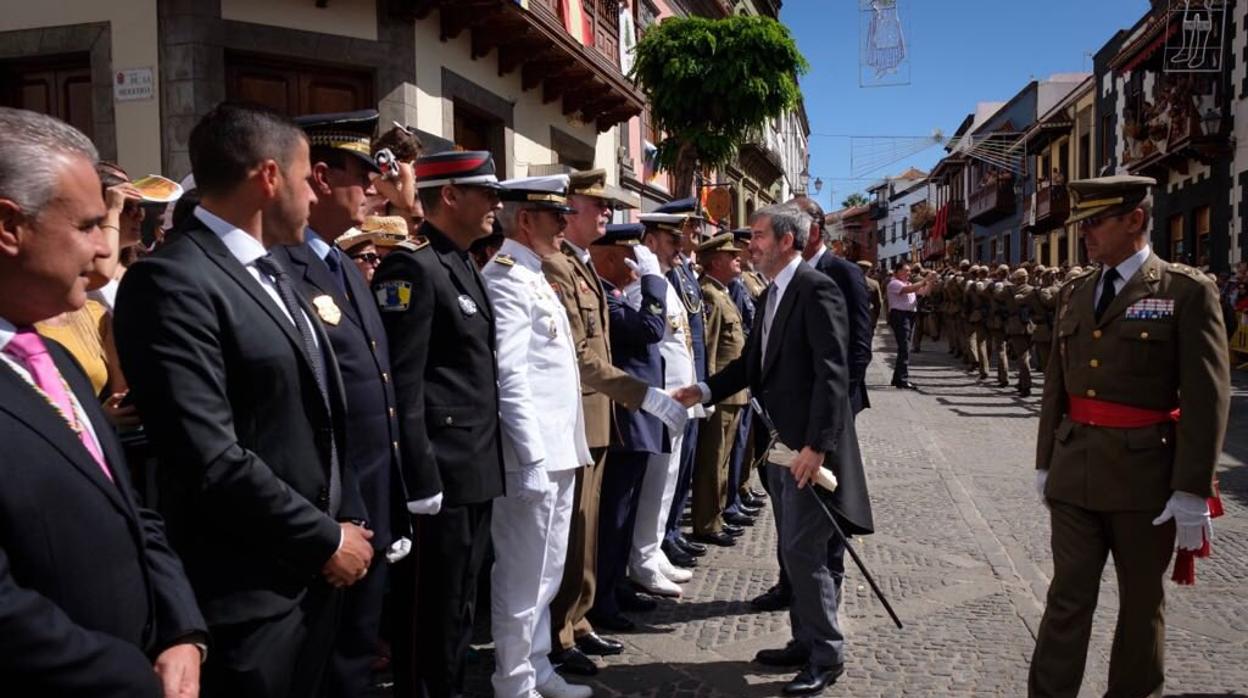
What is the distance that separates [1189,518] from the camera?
3.26m

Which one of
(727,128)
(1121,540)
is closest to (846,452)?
(1121,540)

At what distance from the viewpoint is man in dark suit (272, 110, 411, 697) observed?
8.75ft

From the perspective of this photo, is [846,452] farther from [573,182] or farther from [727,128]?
[727,128]

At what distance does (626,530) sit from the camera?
4.96 metres

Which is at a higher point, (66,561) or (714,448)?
(66,561)

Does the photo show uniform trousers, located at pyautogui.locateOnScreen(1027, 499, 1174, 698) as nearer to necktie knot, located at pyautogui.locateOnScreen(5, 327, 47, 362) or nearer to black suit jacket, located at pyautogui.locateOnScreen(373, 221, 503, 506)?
black suit jacket, located at pyautogui.locateOnScreen(373, 221, 503, 506)

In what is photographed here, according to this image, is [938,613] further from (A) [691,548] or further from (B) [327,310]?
(B) [327,310]

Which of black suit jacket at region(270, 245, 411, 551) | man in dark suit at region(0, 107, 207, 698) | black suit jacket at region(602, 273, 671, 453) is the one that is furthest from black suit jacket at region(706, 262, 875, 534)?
man in dark suit at region(0, 107, 207, 698)

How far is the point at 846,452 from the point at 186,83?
21.3 ft

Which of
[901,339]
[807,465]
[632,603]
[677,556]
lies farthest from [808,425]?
[901,339]

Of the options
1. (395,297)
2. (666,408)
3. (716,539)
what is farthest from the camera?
(716,539)

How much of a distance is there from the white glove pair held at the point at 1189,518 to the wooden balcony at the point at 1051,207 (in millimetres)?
34507

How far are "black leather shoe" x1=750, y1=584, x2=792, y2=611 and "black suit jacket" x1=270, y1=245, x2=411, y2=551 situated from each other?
2.82 meters

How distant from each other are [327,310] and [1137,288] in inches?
109
